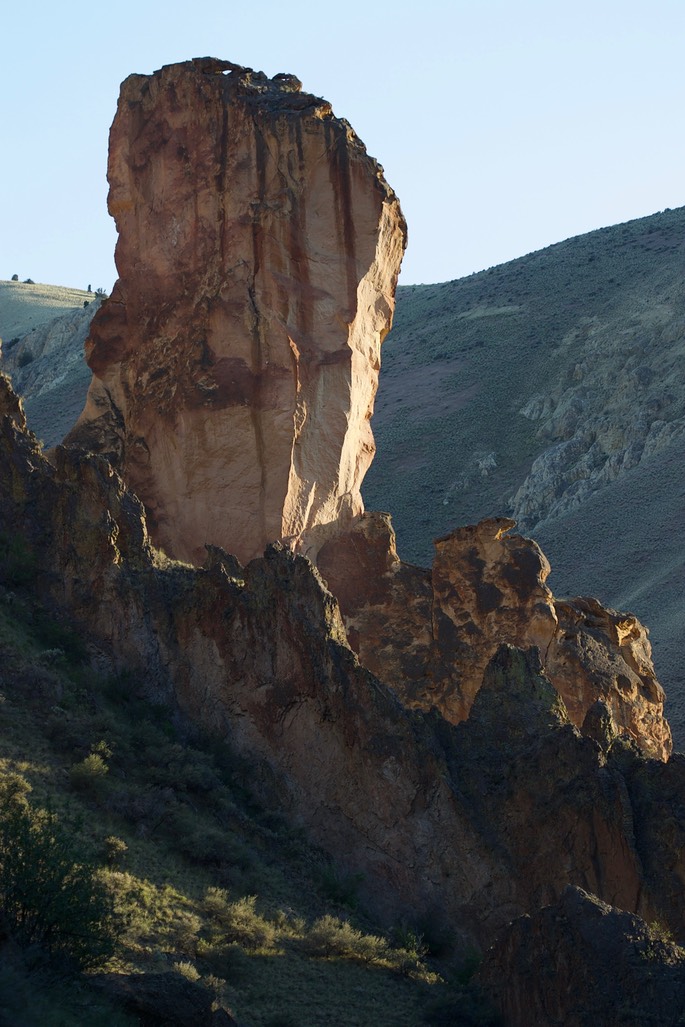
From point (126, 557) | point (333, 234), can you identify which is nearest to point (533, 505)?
point (333, 234)

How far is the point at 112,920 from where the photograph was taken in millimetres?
21719

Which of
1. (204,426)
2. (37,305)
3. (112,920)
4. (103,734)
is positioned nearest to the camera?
(112,920)

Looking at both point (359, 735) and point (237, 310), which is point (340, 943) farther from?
point (237, 310)

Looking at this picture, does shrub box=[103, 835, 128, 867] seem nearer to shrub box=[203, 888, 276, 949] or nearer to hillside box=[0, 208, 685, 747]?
shrub box=[203, 888, 276, 949]

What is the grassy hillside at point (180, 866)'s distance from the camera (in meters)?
22.0

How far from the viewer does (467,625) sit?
31.9 meters

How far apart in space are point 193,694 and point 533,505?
54684 millimetres

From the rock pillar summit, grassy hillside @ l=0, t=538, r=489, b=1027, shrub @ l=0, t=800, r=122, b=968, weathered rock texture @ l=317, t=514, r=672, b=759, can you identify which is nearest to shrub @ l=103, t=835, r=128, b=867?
grassy hillside @ l=0, t=538, r=489, b=1027

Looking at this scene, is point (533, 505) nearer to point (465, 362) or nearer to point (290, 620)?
point (465, 362)

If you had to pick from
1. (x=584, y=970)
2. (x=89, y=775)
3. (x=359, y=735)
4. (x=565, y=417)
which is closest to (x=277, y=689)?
(x=359, y=735)

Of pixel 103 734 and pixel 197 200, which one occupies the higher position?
pixel 197 200

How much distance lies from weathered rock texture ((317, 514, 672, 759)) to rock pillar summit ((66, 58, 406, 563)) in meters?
0.99

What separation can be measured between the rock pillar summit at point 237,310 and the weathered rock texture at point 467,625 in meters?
0.99

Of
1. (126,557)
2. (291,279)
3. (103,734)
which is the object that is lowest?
(103,734)
